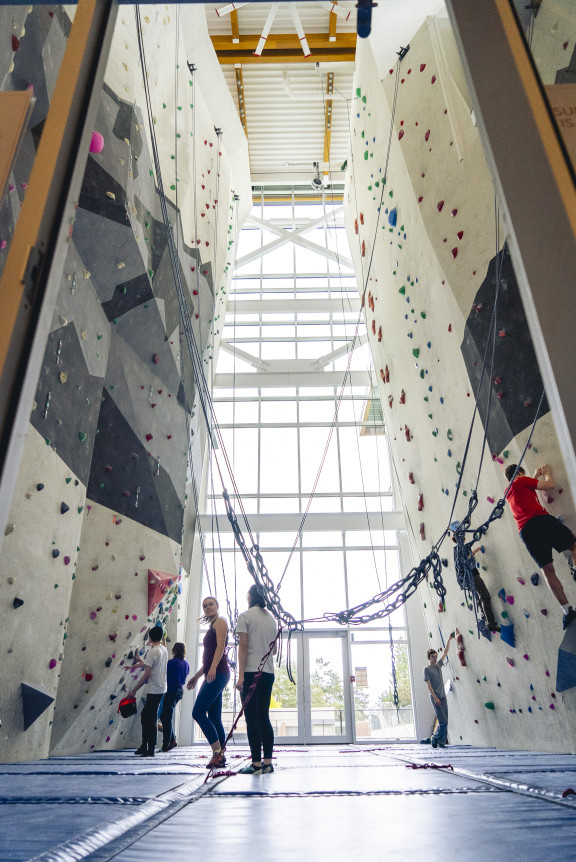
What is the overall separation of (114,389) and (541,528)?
12.7ft

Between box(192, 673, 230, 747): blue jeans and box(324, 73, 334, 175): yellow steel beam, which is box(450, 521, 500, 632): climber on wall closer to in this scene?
box(192, 673, 230, 747): blue jeans

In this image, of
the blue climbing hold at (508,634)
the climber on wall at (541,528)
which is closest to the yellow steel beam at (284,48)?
the climber on wall at (541,528)

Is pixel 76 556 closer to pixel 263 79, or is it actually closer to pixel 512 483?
pixel 512 483

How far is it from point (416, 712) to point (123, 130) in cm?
921

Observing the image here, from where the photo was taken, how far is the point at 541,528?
378 cm

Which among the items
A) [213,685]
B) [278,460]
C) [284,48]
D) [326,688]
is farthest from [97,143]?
[326,688]

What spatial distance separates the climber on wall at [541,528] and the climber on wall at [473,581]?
3.31 feet

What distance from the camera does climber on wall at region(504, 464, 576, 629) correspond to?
12.2ft

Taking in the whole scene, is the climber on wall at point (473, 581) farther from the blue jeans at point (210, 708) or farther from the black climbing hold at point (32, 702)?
the black climbing hold at point (32, 702)

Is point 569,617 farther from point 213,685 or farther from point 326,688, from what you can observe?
point 326,688

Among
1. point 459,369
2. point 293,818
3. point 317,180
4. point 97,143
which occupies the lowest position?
point 293,818

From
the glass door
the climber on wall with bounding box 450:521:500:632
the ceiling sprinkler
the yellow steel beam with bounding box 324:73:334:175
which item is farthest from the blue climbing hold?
the ceiling sprinkler

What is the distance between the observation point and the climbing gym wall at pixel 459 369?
4223mm

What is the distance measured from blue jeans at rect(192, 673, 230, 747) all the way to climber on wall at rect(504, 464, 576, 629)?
6.94 ft
